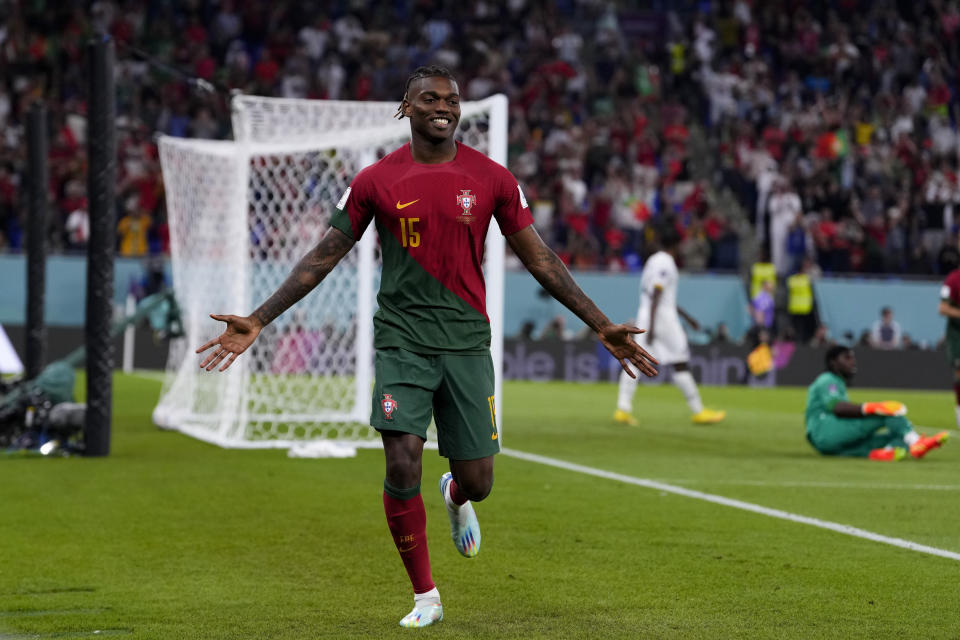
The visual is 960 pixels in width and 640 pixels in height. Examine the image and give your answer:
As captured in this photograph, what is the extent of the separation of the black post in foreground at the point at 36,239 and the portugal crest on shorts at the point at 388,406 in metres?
10.1

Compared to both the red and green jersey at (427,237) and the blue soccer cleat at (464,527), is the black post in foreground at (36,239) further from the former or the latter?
the red and green jersey at (427,237)

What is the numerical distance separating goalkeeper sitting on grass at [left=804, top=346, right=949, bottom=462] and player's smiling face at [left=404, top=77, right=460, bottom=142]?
7294mm

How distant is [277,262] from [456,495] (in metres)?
11.1

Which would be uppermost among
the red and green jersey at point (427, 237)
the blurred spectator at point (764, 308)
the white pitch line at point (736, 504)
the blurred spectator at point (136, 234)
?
the blurred spectator at point (136, 234)

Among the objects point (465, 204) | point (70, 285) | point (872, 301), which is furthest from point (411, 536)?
point (872, 301)

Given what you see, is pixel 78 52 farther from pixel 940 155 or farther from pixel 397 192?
pixel 397 192

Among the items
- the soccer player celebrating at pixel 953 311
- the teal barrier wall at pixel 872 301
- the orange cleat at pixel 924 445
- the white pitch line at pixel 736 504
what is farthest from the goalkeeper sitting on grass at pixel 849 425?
the teal barrier wall at pixel 872 301

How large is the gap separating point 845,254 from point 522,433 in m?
14.8

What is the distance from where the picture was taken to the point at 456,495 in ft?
19.5

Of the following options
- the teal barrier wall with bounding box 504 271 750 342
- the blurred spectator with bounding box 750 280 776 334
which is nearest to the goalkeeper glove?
the teal barrier wall with bounding box 504 271 750 342

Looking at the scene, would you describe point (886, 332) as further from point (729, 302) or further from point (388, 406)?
point (388, 406)

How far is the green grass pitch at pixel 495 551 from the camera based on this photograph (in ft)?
18.3

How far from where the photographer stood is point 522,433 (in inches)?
586

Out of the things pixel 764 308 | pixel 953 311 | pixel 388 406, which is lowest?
pixel 388 406
